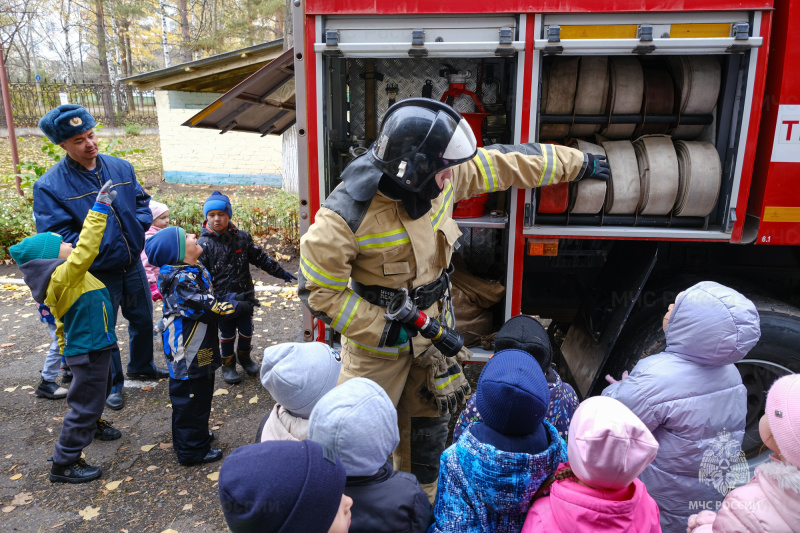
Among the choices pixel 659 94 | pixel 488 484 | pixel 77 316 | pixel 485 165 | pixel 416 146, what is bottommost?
pixel 77 316

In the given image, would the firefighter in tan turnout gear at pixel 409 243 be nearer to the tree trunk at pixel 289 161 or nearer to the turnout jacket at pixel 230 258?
the turnout jacket at pixel 230 258

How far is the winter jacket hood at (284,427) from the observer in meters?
2.01

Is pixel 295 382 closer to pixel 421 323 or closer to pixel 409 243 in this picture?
pixel 421 323

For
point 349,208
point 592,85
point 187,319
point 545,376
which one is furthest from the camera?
point 187,319

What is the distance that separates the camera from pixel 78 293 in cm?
329

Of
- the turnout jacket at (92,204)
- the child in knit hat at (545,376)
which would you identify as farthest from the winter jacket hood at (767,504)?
the turnout jacket at (92,204)

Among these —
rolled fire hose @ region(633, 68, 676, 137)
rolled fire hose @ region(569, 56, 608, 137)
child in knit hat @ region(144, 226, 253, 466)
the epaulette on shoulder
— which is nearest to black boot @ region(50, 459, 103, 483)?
child in knit hat @ region(144, 226, 253, 466)

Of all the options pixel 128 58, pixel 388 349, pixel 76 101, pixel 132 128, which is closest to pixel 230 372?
pixel 388 349

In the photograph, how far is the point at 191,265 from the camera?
10.8ft

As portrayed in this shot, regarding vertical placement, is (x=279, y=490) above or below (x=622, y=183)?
below

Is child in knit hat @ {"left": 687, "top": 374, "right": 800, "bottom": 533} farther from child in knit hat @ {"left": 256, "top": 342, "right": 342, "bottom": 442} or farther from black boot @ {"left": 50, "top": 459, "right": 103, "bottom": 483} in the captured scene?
black boot @ {"left": 50, "top": 459, "right": 103, "bottom": 483}

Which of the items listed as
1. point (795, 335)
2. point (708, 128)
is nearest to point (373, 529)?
point (795, 335)

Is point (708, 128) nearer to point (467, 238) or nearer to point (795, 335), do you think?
point (795, 335)

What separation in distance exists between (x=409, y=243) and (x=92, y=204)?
253cm
